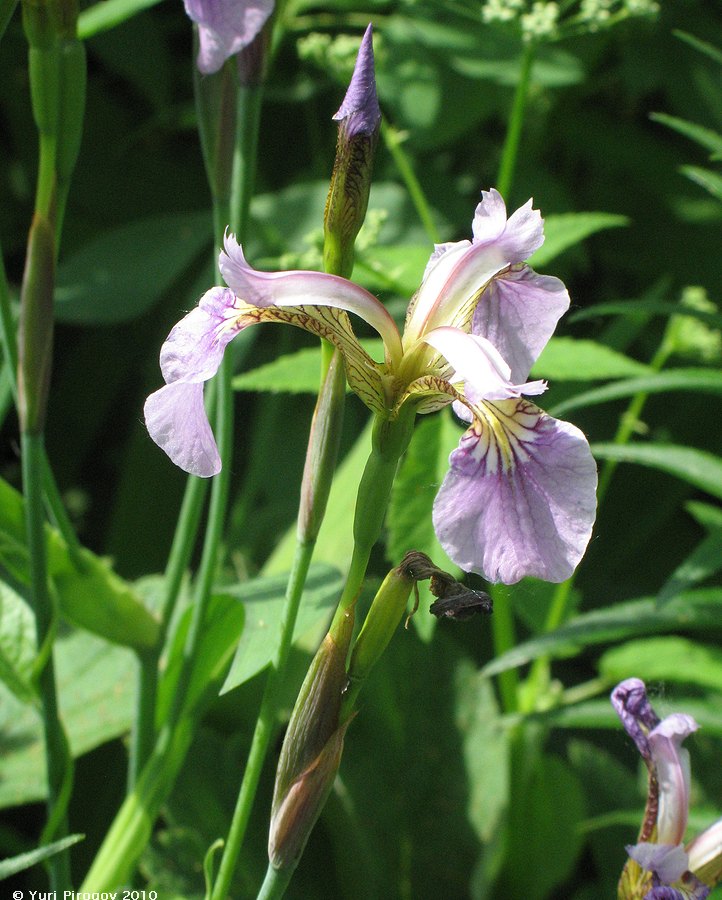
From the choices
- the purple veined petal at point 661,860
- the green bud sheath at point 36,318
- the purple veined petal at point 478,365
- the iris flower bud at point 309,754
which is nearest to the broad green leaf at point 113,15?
the green bud sheath at point 36,318

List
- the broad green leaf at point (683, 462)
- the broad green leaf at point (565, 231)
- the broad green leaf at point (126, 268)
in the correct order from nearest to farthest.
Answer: the broad green leaf at point (683, 462)
the broad green leaf at point (565, 231)
the broad green leaf at point (126, 268)

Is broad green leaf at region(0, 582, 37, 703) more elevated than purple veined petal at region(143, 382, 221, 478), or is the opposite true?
purple veined petal at region(143, 382, 221, 478)

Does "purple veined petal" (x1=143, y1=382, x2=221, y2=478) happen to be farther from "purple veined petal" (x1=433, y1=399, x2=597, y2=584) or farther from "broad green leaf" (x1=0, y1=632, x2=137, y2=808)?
"broad green leaf" (x1=0, y1=632, x2=137, y2=808)

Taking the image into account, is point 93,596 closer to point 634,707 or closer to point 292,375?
point 292,375

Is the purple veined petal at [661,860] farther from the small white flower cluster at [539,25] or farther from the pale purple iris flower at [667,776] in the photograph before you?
the small white flower cluster at [539,25]

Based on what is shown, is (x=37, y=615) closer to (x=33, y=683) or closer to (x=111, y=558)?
(x=33, y=683)

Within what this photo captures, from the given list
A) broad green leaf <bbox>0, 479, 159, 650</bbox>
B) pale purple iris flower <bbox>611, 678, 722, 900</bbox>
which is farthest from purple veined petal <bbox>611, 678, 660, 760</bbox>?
broad green leaf <bbox>0, 479, 159, 650</bbox>

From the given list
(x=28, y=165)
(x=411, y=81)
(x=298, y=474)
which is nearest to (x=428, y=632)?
(x=298, y=474)

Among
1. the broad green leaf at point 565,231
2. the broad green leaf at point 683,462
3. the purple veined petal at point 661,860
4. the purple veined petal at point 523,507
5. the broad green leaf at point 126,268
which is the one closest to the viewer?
the purple veined petal at point 523,507
